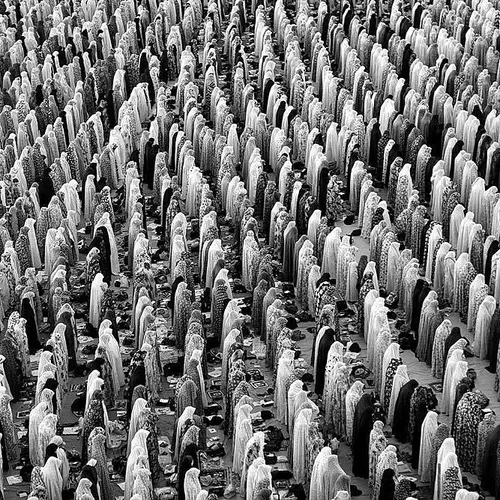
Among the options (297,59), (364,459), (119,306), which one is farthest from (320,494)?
(297,59)

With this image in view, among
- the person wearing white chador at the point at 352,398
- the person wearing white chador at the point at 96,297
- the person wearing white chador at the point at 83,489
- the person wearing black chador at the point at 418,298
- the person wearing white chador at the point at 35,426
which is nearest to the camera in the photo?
the person wearing white chador at the point at 83,489

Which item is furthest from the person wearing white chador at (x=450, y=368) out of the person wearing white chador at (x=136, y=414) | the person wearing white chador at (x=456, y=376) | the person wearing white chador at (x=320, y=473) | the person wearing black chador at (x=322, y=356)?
the person wearing white chador at (x=136, y=414)

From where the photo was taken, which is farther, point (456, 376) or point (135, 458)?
point (456, 376)

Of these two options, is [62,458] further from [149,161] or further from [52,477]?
[149,161]

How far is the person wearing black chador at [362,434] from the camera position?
15.8 m

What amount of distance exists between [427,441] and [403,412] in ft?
2.93

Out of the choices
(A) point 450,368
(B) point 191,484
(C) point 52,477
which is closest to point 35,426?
(C) point 52,477

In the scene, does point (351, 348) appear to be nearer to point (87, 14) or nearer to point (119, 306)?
point (119, 306)

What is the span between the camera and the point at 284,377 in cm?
1661

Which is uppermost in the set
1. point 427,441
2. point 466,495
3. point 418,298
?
point 418,298

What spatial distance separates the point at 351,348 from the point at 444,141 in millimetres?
6801

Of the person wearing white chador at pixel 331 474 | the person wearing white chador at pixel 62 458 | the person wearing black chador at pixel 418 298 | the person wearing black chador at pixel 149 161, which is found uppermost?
the person wearing black chador at pixel 149 161

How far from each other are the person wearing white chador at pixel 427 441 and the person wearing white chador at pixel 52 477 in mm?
4716

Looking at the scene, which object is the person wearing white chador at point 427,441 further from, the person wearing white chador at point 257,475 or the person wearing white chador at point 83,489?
the person wearing white chador at point 83,489
